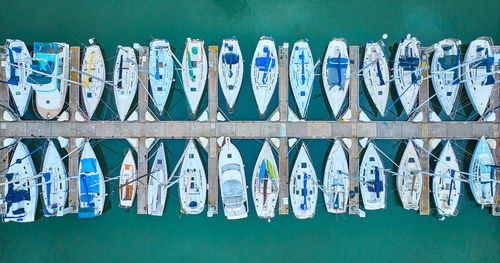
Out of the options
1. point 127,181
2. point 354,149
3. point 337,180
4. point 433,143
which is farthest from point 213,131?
point 433,143

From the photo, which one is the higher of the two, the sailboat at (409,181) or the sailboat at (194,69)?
the sailboat at (194,69)

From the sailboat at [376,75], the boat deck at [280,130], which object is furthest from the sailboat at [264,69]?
the sailboat at [376,75]

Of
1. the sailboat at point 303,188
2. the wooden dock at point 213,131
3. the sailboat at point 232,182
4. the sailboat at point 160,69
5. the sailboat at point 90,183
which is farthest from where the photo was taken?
the wooden dock at point 213,131

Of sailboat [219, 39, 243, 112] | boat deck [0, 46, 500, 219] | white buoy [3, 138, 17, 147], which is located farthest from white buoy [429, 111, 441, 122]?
white buoy [3, 138, 17, 147]

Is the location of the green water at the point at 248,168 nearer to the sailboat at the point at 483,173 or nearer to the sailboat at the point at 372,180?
the sailboat at the point at 483,173

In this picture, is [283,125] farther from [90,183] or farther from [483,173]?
[483,173]
